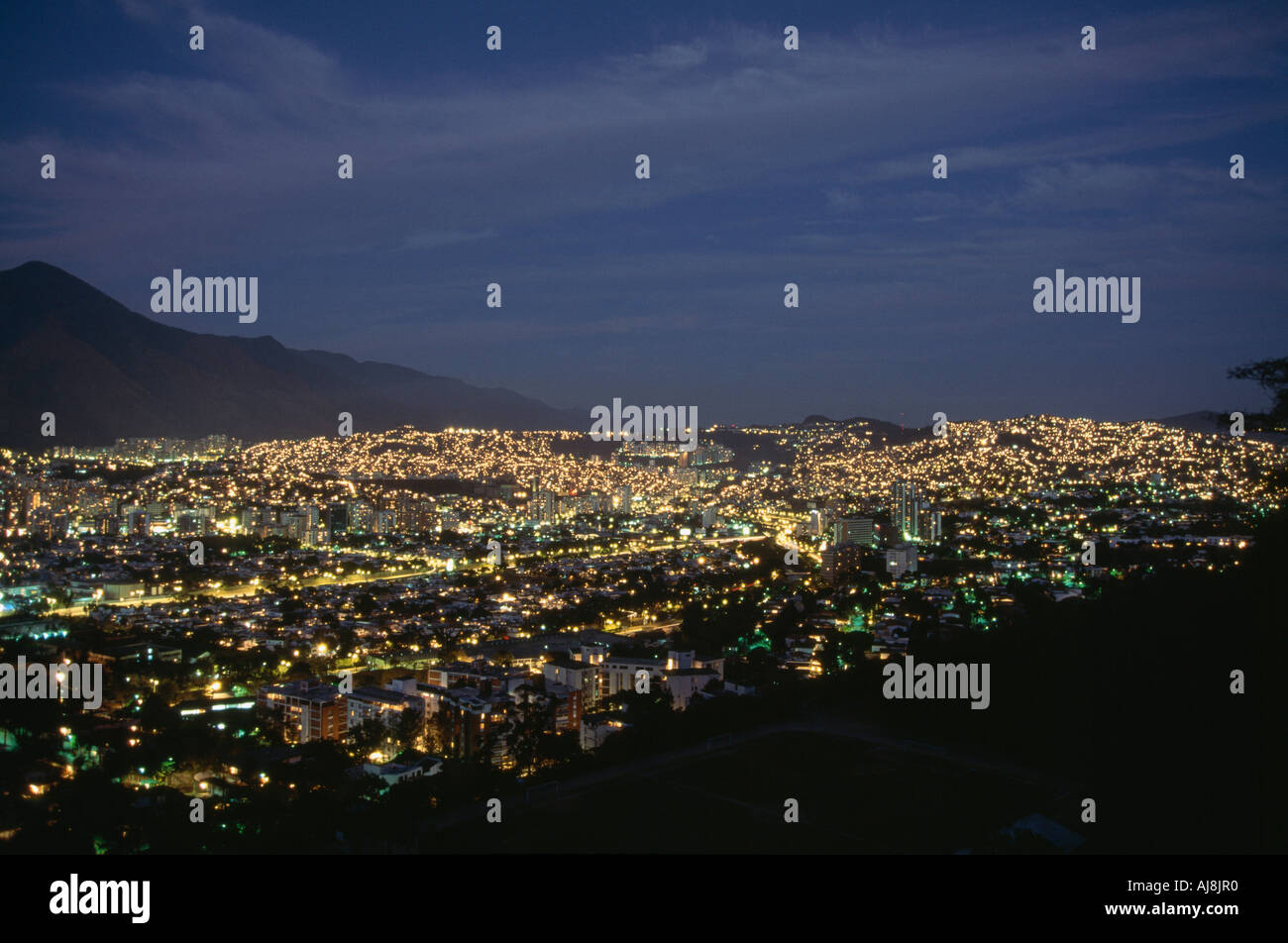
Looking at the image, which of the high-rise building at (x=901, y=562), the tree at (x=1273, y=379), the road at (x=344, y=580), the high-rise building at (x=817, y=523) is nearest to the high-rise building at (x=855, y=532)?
the high-rise building at (x=817, y=523)

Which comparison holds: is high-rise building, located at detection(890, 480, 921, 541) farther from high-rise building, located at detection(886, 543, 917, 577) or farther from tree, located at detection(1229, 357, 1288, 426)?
tree, located at detection(1229, 357, 1288, 426)

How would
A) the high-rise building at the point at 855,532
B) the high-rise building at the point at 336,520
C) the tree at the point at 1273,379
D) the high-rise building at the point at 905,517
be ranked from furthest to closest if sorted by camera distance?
the high-rise building at the point at 336,520, the high-rise building at the point at 905,517, the high-rise building at the point at 855,532, the tree at the point at 1273,379

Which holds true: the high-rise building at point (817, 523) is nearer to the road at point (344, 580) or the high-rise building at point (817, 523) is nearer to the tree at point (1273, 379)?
the road at point (344, 580)

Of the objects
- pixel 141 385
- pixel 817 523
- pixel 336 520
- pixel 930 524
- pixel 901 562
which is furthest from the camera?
pixel 141 385

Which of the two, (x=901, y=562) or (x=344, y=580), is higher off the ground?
(x=901, y=562)

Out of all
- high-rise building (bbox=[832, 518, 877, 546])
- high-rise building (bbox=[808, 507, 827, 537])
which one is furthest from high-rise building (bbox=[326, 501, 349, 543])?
high-rise building (bbox=[832, 518, 877, 546])

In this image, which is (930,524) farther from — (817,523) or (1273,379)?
(1273,379)

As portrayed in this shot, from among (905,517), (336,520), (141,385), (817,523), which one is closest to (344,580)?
(336,520)

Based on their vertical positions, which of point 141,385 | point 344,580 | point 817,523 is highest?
point 141,385
